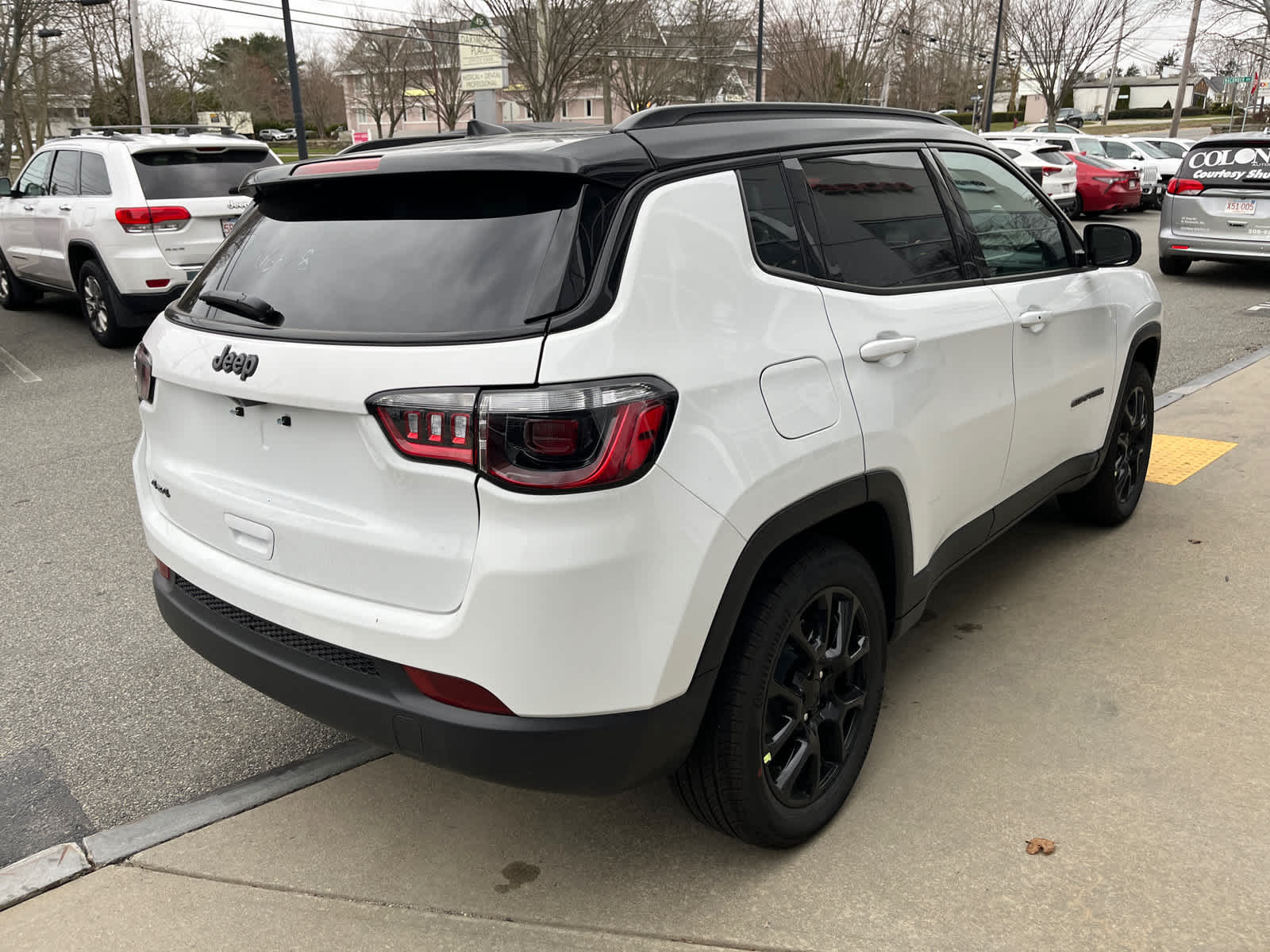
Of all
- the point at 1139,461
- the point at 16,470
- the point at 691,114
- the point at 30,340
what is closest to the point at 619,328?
the point at 691,114

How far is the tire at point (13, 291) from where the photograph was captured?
11.1m

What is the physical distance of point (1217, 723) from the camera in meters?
3.16

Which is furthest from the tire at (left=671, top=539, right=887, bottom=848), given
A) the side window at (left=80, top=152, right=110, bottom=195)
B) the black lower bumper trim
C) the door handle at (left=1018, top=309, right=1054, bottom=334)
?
A: the side window at (left=80, top=152, right=110, bottom=195)

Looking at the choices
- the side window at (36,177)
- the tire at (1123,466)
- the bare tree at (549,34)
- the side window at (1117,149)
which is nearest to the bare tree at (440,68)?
the bare tree at (549,34)

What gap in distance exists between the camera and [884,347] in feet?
8.66

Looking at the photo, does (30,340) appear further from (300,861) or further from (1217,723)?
(1217,723)

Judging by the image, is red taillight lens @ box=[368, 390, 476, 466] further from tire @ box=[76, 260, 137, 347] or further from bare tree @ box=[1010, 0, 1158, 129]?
bare tree @ box=[1010, 0, 1158, 129]

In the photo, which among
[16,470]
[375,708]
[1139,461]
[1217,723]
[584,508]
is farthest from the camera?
[16,470]

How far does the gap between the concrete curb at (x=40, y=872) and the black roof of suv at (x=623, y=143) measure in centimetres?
173

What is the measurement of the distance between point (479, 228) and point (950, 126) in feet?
6.59

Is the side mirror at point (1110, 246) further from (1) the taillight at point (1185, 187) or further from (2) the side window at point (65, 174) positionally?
(1) the taillight at point (1185, 187)

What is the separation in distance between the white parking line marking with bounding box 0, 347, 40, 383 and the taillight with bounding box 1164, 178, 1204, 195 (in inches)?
468

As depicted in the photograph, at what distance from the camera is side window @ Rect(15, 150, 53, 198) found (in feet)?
32.2

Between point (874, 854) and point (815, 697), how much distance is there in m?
0.42
